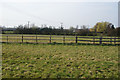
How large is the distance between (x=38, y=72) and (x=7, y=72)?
3.69 ft

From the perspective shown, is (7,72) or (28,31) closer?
(7,72)

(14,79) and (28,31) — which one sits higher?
(28,31)

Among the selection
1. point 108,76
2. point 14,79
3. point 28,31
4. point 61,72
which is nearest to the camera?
point 14,79

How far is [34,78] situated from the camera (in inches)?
146

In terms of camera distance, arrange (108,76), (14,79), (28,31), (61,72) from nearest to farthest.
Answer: (14,79) → (108,76) → (61,72) → (28,31)

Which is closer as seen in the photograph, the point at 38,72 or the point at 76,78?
the point at 76,78

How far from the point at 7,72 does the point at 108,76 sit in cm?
355

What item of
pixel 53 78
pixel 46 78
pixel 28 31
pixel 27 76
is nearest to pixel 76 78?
pixel 53 78

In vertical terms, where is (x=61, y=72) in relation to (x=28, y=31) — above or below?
below

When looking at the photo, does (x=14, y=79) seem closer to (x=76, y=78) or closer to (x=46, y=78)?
(x=46, y=78)

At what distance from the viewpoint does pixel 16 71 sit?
4.27 m

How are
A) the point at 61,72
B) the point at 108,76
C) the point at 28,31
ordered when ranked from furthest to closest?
the point at 28,31, the point at 61,72, the point at 108,76

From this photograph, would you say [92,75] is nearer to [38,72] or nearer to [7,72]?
[38,72]

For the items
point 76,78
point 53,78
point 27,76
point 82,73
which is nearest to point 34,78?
point 27,76
